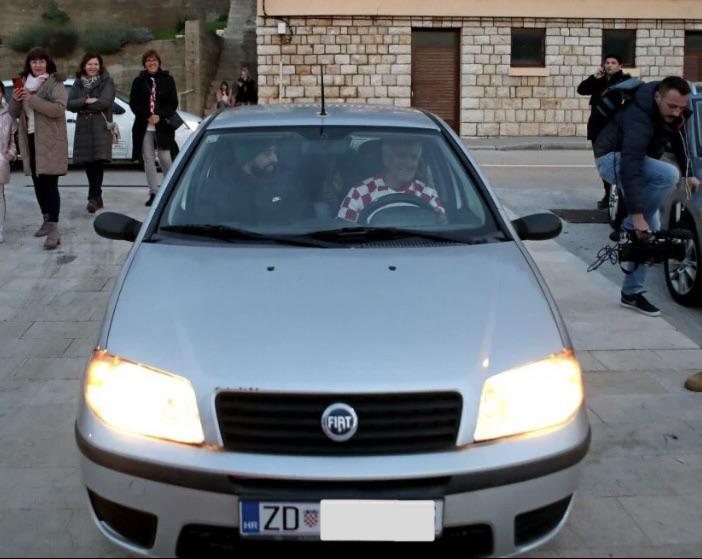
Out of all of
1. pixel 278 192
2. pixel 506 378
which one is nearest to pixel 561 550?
pixel 506 378

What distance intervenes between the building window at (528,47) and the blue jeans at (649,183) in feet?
62.3

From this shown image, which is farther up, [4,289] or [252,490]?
[252,490]

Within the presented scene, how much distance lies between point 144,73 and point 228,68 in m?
18.7

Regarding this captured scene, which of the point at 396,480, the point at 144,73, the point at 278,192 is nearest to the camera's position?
the point at 396,480

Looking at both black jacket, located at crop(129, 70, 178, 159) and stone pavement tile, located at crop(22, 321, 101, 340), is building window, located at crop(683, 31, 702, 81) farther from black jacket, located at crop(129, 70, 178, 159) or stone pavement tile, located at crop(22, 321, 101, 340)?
stone pavement tile, located at crop(22, 321, 101, 340)

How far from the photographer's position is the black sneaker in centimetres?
694

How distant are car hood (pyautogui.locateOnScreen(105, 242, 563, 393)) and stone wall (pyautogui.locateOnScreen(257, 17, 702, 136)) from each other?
842 inches

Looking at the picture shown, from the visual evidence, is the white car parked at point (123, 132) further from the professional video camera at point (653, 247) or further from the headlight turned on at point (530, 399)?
the headlight turned on at point (530, 399)

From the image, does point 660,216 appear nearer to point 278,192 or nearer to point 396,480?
point 278,192

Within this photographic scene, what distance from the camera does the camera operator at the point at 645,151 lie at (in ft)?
20.6

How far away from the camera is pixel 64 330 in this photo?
656 cm

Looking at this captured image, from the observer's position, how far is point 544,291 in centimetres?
356

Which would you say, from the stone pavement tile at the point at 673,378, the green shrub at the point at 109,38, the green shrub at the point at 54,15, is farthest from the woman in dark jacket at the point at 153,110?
the green shrub at the point at 54,15

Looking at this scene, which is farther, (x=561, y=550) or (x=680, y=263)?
(x=680, y=263)
